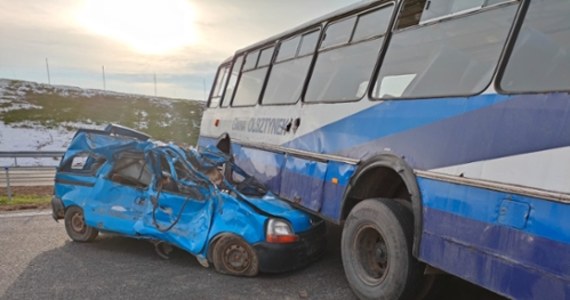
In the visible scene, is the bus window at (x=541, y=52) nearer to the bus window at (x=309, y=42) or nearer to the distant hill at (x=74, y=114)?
the bus window at (x=309, y=42)

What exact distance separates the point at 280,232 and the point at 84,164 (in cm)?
329

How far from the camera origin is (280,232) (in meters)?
4.75

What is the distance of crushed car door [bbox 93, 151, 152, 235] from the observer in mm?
5328

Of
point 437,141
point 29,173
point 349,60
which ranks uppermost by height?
point 349,60

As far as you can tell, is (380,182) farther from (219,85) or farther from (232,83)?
(219,85)

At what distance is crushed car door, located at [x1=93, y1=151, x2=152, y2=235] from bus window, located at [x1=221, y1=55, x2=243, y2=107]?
9.89 feet

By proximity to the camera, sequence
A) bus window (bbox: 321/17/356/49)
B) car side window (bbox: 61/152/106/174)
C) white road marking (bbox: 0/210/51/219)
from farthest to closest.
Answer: white road marking (bbox: 0/210/51/219) < car side window (bbox: 61/152/106/174) < bus window (bbox: 321/17/356/49)

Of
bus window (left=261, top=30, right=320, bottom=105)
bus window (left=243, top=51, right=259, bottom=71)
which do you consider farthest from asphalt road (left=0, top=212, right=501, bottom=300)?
bus window (left=243, top=51, right=259, bottom=71)

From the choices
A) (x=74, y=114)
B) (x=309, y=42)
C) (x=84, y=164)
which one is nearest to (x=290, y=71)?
(x=309, y=42)

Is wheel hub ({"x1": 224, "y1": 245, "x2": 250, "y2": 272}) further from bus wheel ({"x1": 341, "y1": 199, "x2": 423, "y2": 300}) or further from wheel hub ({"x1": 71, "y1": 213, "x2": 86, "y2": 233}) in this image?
wheel hub ({"x1": 71, "y1": 213, "x2": 86, "y2": 233})

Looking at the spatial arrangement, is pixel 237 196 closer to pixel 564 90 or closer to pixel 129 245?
pixel 129 245

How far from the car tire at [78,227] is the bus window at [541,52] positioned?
5.33 metres

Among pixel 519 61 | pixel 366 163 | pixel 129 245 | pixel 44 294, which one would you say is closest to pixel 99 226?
pixel 129 245

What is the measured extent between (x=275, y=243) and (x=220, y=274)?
2.44 ft
